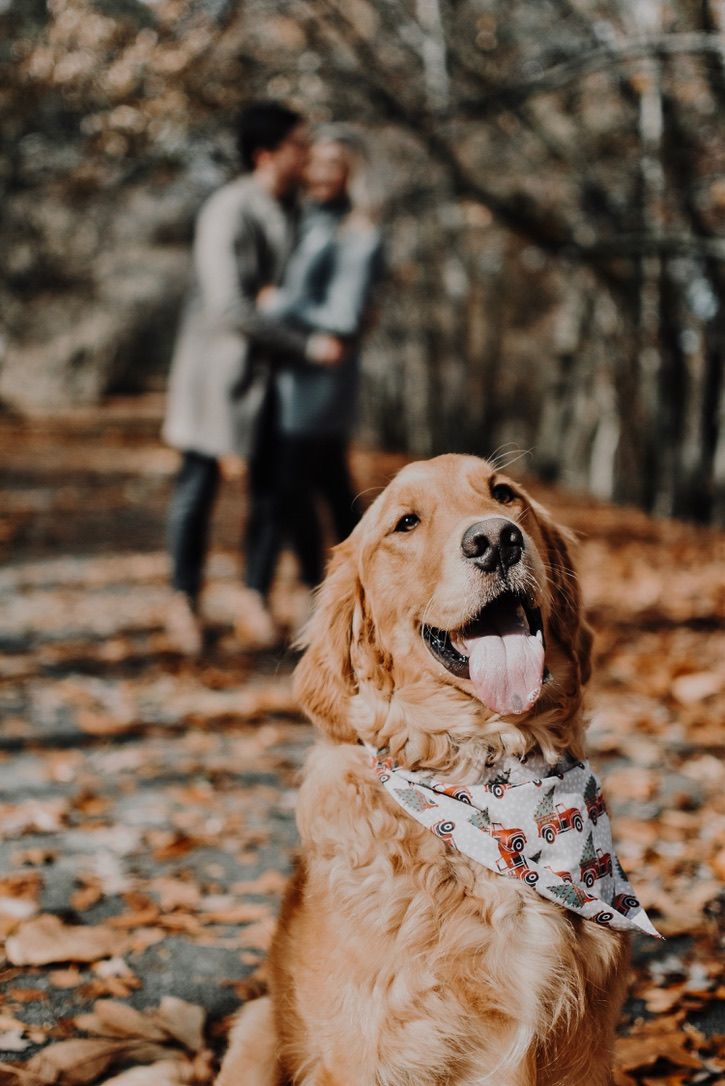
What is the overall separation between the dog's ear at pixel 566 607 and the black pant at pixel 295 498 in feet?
9.17

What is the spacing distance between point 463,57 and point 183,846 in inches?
411

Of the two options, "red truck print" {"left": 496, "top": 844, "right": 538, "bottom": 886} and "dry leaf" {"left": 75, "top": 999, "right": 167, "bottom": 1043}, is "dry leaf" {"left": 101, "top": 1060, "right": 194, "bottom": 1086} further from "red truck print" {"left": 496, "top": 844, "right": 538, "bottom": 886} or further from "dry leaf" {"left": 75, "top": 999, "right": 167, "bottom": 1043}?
"red truck print" {"left": 496, "top": 844, "right": 538, "bottom": 886}

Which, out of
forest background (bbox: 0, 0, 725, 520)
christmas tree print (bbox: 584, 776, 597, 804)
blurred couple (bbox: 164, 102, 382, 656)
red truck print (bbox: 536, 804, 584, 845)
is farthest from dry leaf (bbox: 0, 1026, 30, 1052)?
forest background (bbox: 0, 0, 725, 520)

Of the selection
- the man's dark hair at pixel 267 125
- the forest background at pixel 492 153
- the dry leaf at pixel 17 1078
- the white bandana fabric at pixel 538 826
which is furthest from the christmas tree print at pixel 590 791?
the forest background at pixel 492 153

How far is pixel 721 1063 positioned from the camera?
262cm

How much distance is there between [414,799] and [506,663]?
0.38 metres

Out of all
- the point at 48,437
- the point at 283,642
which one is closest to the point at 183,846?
the point at 283,642

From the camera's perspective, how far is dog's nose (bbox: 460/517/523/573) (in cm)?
230

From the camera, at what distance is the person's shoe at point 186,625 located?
5.99 m

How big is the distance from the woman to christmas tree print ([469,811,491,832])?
3.38 m

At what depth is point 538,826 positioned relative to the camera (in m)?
2.24

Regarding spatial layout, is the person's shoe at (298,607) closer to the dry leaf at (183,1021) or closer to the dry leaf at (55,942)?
the dry leaf at (55,942)

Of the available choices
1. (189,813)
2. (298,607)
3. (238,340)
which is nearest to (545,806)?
(189,813)

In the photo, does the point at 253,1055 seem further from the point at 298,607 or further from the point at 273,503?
the point at 298,607
